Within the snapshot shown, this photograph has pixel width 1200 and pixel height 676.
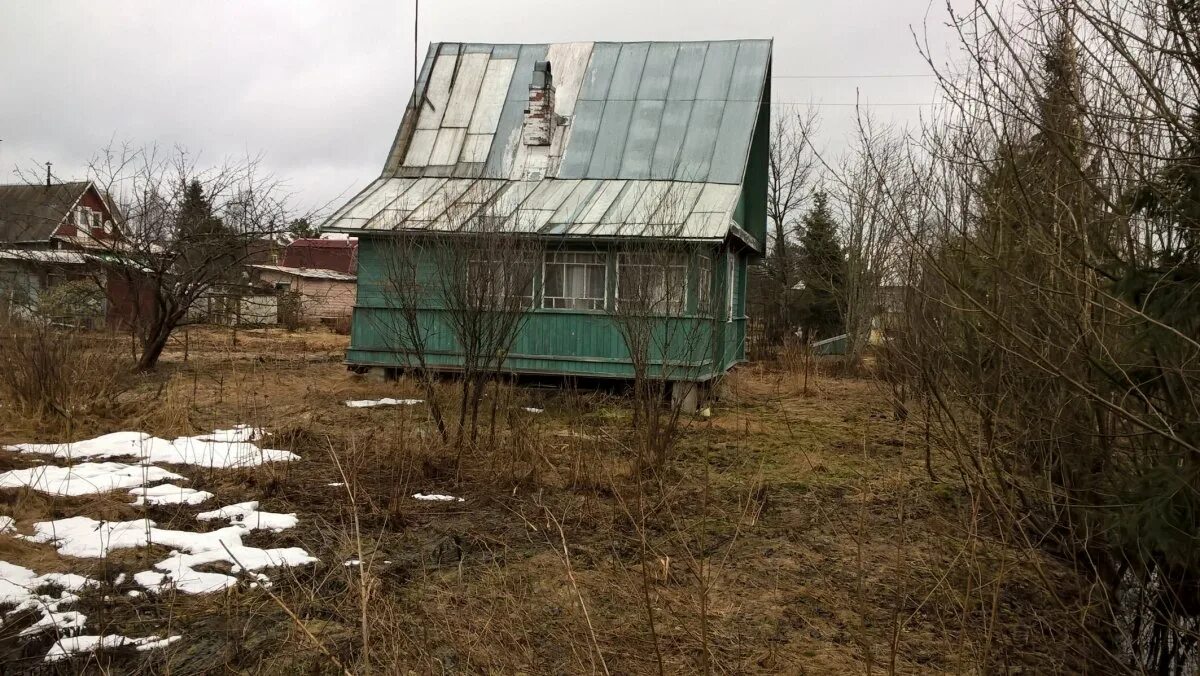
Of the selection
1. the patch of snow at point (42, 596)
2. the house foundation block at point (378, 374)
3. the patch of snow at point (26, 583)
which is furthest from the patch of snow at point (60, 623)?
the house foundation block at point (378, 374)

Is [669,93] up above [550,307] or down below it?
above

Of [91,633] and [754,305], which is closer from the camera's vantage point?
[91,633]

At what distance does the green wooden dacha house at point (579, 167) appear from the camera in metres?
12.2

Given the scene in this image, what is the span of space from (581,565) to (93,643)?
2.73 metres

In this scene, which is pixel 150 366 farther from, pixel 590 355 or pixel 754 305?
pixel 754 305

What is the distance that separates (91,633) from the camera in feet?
13.2

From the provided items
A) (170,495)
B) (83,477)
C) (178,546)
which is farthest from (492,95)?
(178,546)

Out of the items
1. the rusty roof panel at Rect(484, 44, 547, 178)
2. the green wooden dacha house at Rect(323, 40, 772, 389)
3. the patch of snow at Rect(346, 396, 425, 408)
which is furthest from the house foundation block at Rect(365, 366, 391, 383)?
the rusty roof panel at Rect(484, 44, 547, 178)

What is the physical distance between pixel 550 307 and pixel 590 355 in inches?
41.5

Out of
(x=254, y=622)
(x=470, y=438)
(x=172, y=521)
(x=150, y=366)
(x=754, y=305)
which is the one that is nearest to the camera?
(x=254, y=622)

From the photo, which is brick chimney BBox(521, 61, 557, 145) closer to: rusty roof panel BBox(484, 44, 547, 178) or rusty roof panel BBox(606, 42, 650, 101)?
rusty roof panel BBox(484, 44, 547, 178)

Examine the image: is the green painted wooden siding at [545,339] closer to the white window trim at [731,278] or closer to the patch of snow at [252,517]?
the white window trim at [731,278]

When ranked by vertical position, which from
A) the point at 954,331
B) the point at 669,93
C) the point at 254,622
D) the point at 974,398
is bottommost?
the point at 254,622

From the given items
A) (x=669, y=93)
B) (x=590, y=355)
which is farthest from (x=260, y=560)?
(x=669, y=93)
